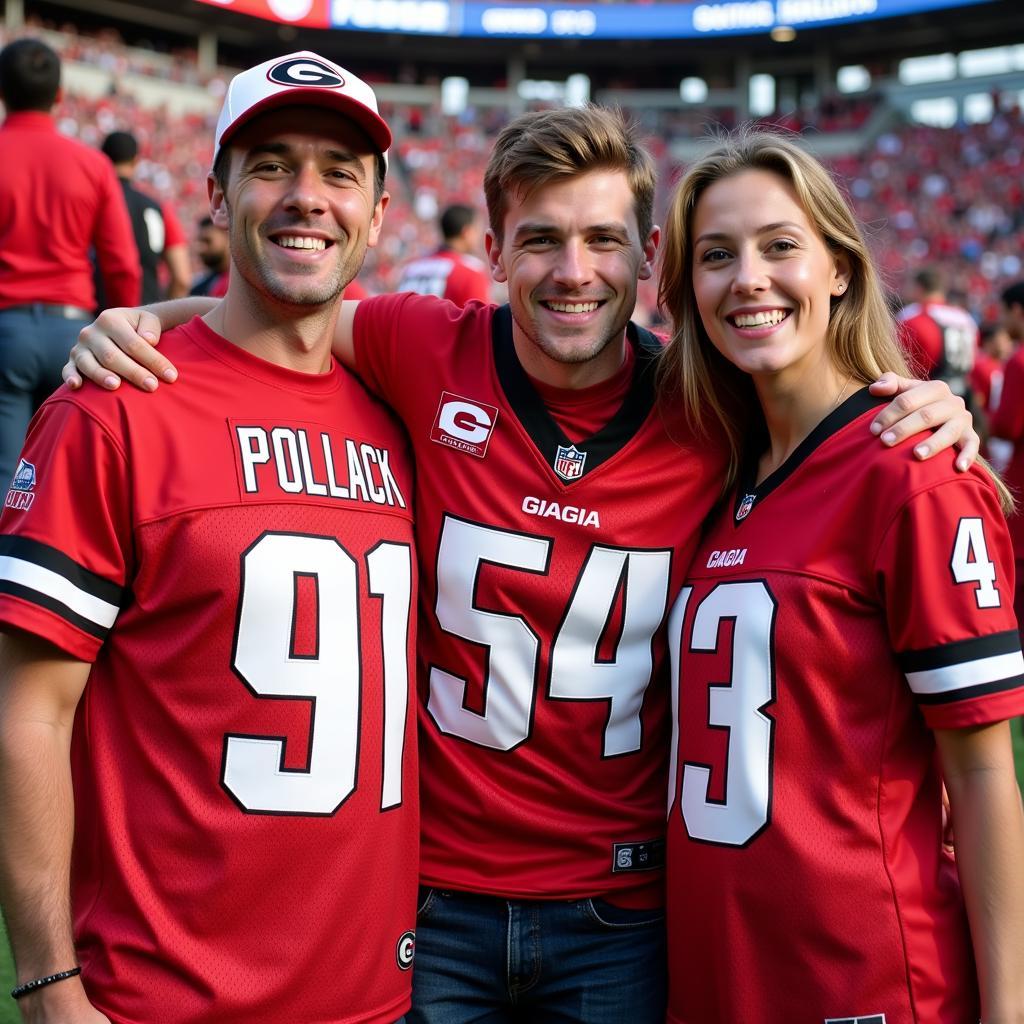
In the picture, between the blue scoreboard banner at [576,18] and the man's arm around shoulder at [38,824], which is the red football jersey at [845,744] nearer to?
the man's arm around shoulder at [38,824]

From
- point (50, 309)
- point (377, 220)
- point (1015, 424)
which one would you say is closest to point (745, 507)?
point (377, 220)

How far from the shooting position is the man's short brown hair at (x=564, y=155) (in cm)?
239

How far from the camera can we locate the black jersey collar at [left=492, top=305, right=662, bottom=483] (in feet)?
7.70

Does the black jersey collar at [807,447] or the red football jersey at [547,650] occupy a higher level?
the black jersey collar at [807,447]

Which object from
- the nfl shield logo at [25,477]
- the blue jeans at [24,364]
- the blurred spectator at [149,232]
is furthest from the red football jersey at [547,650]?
the blurred spectator at [149,232]

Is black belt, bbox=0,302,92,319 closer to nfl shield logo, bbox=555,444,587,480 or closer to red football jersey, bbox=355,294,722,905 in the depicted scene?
red football jersey, bbox=355,294,722,905

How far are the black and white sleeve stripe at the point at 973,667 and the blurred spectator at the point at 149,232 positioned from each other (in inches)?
180

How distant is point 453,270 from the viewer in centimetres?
748

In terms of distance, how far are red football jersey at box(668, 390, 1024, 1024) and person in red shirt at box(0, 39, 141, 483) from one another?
3364mm

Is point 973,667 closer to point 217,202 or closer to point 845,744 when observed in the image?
point 845,744

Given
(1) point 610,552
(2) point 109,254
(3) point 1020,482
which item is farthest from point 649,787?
(3) point 1020,482

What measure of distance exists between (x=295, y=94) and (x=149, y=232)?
4136 millimetres

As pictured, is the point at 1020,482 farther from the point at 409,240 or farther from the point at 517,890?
the point at 409,240

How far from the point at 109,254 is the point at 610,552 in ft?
11.0
